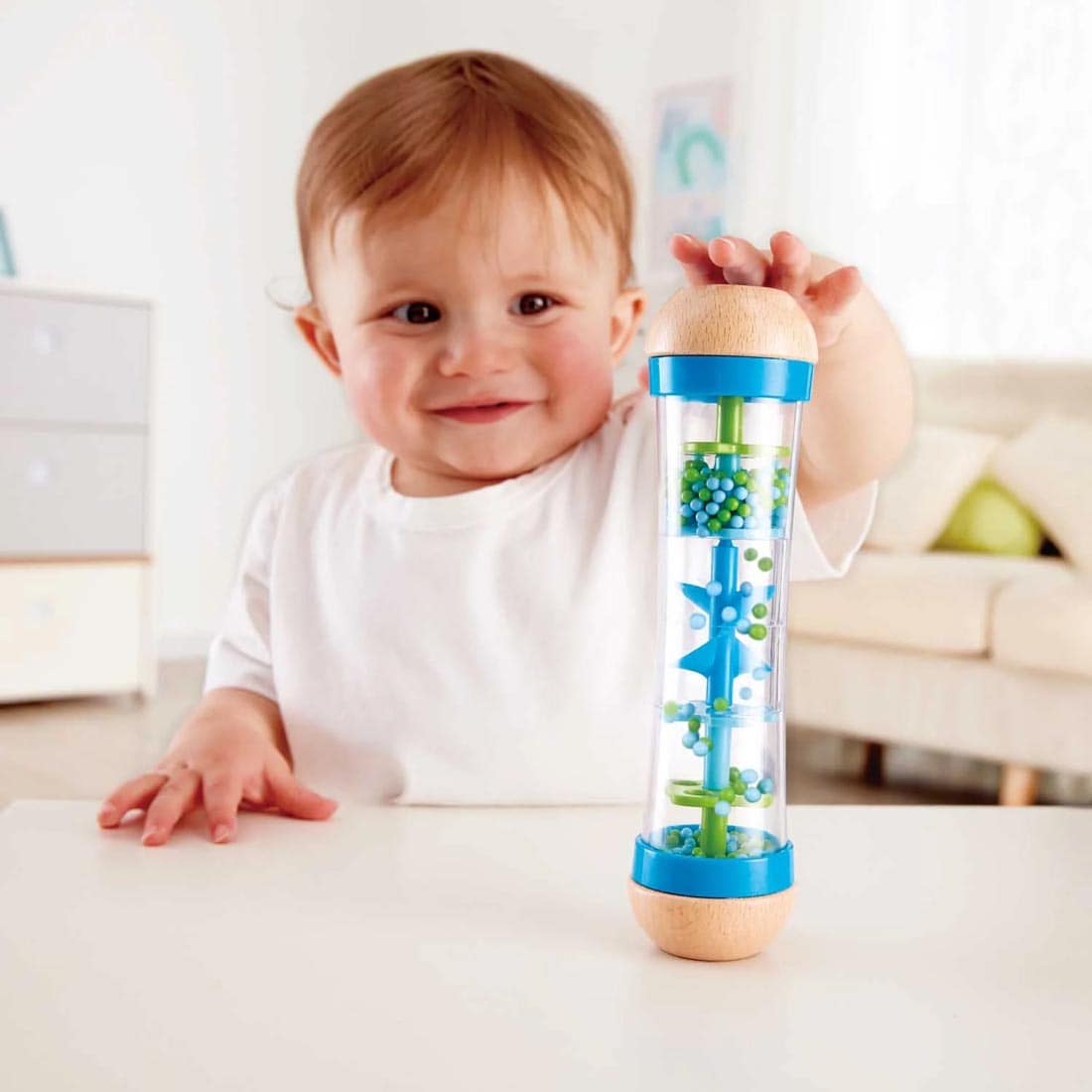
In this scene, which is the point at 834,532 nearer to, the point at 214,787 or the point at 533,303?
the point at 533,303

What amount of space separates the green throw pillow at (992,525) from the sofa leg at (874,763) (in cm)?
50

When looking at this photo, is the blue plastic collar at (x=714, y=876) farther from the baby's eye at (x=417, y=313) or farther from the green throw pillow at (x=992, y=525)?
the green throw pillow at (x=992, y=525)

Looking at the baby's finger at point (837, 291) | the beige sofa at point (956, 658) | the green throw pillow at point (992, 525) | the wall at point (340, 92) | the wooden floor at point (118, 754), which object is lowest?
the wooden floor at point (118, 754)

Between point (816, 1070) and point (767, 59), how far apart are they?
424cm

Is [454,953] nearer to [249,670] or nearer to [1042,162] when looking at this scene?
[249,670]

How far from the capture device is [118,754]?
10.3ft

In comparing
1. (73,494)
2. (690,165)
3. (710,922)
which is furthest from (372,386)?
(690,165)

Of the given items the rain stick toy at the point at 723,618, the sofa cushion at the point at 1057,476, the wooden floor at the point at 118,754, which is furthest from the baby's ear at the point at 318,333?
the sofa cushion at the point at 1057,476

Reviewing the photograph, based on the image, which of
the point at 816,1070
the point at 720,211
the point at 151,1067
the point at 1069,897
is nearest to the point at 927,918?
the point at 1069,897

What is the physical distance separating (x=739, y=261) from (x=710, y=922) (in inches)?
10.0

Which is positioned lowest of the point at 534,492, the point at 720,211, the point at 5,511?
the point at 5,511

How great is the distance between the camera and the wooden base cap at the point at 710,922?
52cm

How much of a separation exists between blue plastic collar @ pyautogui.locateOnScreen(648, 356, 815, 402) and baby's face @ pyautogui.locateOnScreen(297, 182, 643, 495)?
0.39 m

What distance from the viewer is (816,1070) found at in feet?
1.43
